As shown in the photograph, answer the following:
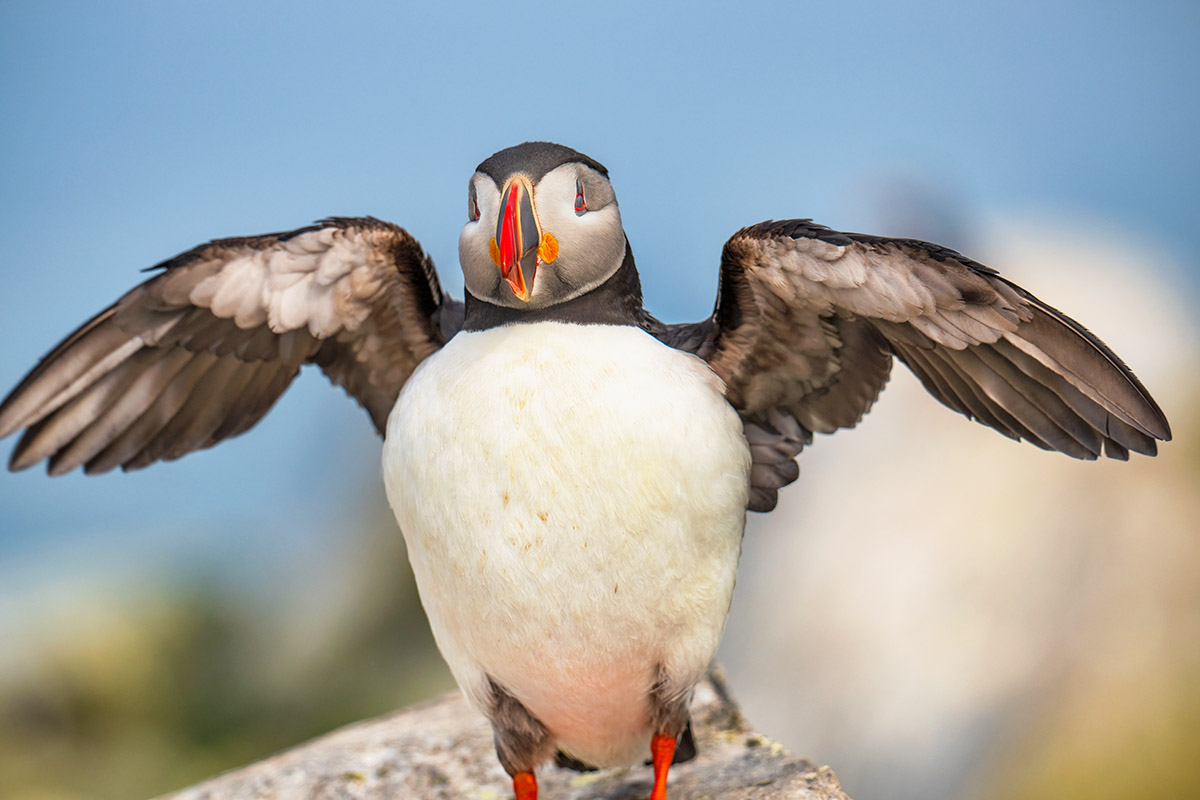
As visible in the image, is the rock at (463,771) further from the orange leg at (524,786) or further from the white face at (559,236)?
the white face at (559,236)

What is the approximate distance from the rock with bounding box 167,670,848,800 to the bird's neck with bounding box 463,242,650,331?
1.73m

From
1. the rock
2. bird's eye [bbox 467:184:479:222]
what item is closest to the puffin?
bird's eye [bbox 467:184:479:222]

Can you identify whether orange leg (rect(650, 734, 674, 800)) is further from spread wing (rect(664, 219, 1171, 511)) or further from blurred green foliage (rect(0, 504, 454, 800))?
blurred green foliage (rect(0, 504, 454, 800))

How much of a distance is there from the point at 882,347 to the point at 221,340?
2.11 metres

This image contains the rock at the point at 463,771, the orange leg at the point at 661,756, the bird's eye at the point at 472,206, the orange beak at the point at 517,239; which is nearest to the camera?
the orange beak at the point at 517,239

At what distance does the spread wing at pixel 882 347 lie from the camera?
9.52 ft

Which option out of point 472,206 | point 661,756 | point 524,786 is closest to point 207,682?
point 524,786

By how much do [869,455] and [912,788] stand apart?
2.14 meters

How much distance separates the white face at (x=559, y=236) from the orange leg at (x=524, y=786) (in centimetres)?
160

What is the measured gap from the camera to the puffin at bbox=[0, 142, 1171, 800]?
2.94 meters

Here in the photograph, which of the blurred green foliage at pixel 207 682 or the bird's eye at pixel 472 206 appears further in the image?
the blurred green foliage at pixel 207 682

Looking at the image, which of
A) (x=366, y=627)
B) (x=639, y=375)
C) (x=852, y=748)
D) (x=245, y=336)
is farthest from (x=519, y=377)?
(x=366, y=627)

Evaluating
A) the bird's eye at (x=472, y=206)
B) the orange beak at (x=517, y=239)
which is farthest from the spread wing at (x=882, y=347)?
the bird's eye at (x=472, y=206)

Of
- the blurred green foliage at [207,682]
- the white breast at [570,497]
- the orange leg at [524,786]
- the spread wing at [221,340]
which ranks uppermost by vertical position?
the spread wing at [221,340]
